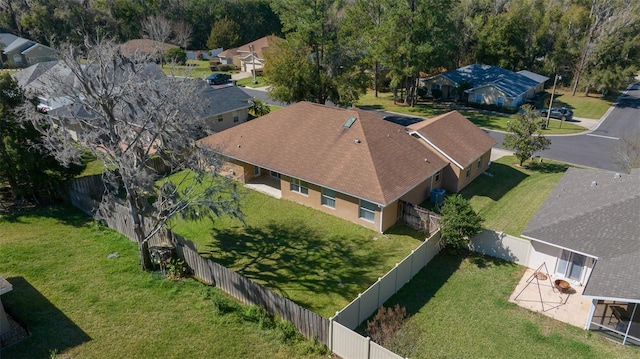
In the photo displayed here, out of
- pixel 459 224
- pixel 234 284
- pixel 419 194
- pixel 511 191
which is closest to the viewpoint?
pixel 234 284

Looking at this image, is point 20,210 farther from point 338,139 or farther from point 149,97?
point 338,139

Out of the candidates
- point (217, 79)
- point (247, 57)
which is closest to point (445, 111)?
point (217, 79)

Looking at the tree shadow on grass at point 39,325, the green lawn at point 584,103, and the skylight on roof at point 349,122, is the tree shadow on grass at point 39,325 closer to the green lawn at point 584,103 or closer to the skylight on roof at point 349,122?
the skylight on roof at point 349,122

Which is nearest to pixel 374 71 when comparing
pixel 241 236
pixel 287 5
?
pixel 287 5

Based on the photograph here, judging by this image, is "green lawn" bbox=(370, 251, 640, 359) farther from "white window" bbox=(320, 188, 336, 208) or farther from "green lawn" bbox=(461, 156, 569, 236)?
"white window" bbox=(320, 188, 336, 208)

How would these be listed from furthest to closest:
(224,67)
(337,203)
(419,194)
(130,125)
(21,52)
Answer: (224,67)
(21,52)
(419,194)
(337,203)
(130,125)

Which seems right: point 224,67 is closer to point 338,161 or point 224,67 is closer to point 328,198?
point 338,161

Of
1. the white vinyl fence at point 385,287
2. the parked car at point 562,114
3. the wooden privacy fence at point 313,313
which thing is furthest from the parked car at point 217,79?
the white vinyl fence at point 385,287
